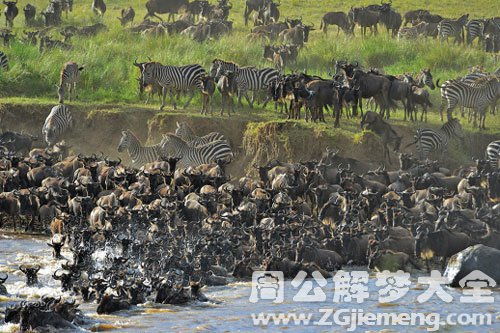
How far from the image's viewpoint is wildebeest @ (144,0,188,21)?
4509 cm

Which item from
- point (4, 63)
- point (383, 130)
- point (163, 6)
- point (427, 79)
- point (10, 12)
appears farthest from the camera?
point (163, 6)

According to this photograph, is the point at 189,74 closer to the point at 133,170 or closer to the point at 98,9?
the point at 133,170

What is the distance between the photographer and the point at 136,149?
28031 millimetres

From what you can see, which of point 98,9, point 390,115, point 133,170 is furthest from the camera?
point 98,9

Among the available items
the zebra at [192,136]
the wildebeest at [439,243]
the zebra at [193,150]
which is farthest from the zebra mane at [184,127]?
the wildebeest at [439,243]

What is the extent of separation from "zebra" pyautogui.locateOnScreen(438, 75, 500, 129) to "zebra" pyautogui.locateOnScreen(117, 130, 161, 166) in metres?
7.46

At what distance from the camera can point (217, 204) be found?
2239cm

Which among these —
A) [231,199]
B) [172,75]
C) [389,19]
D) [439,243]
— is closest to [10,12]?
[389,19]

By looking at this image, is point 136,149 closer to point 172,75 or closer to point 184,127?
point 184,127

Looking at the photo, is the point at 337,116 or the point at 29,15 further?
the point at 29,15

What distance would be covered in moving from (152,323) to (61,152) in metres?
13.2

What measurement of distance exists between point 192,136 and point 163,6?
17593 mm

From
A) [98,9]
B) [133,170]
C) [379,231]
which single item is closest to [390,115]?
[133,170]

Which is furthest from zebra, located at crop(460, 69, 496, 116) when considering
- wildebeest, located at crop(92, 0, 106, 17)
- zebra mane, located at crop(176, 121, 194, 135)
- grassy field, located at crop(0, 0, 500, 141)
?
wildebeest, located at crop(92, 0, 106, 17)
